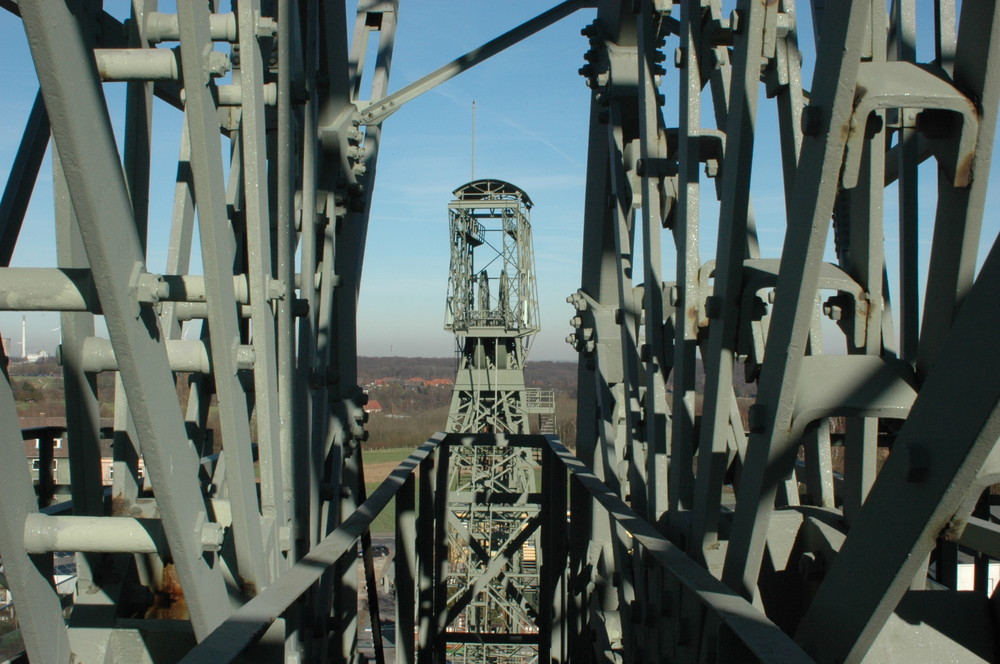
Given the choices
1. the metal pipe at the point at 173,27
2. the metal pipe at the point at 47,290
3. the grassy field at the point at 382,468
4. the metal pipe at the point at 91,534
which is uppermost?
the metal pipe at the point at 173,27

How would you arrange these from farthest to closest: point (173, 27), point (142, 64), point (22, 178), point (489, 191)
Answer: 1. point (489, 191)
2. point (22, 178)
3. point (173, 27)
4. point (142, 64)

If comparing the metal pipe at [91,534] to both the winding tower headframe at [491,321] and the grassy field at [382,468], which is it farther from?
the grassy field at [382,468]

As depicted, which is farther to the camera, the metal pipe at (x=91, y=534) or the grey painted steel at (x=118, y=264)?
the metal pipe at (x=91, y=534)

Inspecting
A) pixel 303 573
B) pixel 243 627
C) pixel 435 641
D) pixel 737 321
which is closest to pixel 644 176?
pixel 737 321

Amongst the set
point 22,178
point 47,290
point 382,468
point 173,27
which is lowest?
point 382,468

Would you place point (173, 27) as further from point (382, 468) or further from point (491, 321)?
point (382, 468)

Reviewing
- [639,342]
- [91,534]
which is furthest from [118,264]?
[639,342]

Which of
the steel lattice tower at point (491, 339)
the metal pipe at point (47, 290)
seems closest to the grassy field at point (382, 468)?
the steel lattice tower at point (491, 339)

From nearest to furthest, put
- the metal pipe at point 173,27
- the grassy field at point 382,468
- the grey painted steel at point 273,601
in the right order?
1. the grey painted steel at point 273,601
2. the metal pipe at point 173,27
3. the grassy field at point 382,468

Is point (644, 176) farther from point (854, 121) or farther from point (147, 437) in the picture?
point (147, 437)
